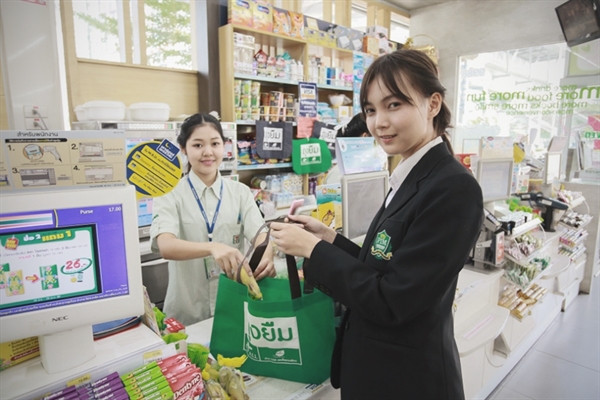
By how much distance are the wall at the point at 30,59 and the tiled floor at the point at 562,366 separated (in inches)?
159

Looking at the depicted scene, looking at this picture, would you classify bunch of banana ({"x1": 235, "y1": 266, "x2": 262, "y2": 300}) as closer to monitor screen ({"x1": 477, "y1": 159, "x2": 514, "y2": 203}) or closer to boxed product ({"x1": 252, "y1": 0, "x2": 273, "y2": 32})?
monitor screen ({"x1": 477, "y1": 159, "x2": 514, "y2": 203})

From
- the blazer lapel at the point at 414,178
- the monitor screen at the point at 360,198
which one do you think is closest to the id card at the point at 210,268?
the monitor screen at the point at 360,198

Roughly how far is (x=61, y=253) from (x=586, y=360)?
4.03 m

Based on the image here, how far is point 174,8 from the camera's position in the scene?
4.32 metres

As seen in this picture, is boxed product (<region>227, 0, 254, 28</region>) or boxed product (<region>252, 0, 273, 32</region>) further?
boxed product (<region>252, 0, 273, 32</region>)

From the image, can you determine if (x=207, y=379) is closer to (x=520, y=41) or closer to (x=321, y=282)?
(x=321, y=282)

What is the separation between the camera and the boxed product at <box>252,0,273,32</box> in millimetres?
3965

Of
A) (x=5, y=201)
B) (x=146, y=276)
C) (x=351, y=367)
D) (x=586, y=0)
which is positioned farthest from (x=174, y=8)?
(x=586, y=0)

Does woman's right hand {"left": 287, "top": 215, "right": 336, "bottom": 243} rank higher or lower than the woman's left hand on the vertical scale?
higher

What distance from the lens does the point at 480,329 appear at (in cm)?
234

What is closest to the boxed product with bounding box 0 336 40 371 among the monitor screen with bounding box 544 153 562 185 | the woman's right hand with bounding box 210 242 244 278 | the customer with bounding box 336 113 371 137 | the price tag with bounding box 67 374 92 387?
the price tag with bounding box 67 374 92 387

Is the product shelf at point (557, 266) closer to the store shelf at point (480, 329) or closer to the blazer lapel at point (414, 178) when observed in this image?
the store shelf at point (480, 329)

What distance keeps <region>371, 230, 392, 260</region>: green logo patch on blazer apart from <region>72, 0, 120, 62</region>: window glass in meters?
3.54

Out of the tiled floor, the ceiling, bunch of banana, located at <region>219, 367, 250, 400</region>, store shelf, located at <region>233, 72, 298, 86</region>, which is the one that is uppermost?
the ceiling
